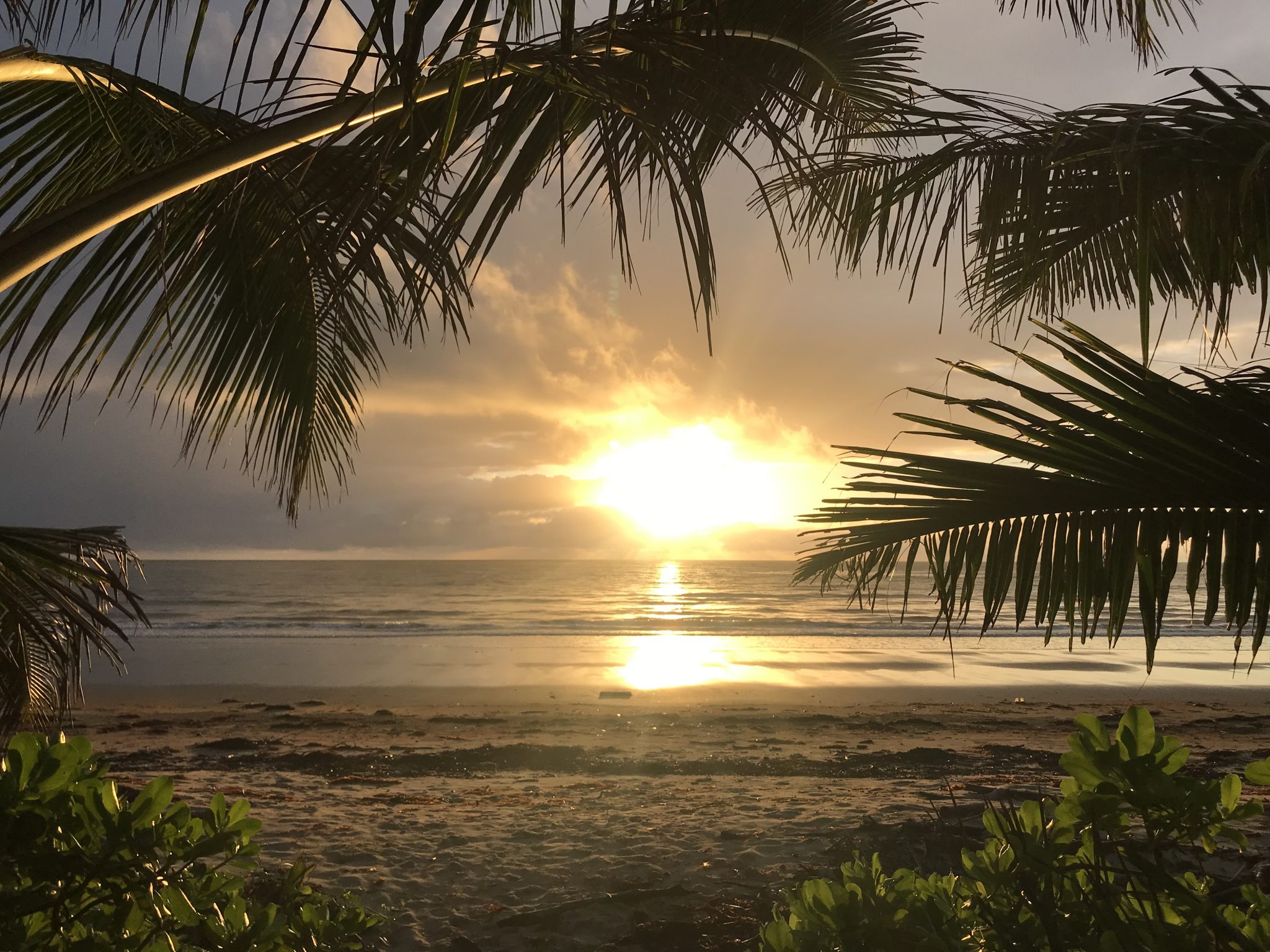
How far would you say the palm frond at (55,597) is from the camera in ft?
7.36

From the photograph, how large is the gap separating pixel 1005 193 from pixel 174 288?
2279 mm

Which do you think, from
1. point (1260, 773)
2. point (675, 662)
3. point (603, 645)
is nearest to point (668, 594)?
point (603, 645)

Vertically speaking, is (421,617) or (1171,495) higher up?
(1171,495)

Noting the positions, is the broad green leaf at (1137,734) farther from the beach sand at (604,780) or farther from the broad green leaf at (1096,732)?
the beach sand at (604,780)

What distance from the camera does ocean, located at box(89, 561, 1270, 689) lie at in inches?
641

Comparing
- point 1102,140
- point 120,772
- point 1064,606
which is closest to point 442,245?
point 1064,606

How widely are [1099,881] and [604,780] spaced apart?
6.78 m

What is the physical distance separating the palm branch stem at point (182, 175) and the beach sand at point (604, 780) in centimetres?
145

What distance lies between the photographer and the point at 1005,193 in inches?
97.4

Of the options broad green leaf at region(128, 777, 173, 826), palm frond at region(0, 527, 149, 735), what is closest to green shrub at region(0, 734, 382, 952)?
broad green leaf at region(128, 777, 173, 826)

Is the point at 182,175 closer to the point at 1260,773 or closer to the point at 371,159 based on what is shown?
the point at 371,159

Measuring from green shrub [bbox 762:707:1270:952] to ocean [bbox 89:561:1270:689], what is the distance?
2.58 m

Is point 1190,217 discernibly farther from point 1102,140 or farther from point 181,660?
point 181,660

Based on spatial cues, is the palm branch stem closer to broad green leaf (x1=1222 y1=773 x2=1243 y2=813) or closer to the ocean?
broad green leaf (x1=1222 y1=773 x2=1243 y2=813)
